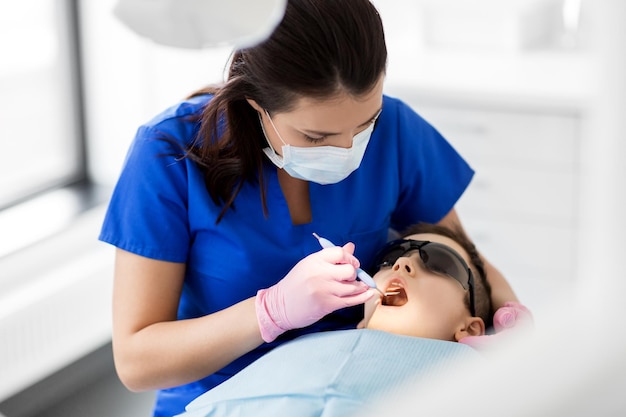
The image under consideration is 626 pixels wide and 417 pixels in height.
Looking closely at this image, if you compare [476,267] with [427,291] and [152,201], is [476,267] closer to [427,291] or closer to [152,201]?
[427,291]

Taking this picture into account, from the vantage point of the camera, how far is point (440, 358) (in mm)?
1315

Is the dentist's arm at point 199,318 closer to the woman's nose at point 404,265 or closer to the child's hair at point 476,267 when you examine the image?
the woman's nose at point 404,265

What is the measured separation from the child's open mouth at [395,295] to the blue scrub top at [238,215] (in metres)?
0.09

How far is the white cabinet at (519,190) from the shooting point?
2.69m

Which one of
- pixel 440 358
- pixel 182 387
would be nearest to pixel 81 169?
pixel 182 387

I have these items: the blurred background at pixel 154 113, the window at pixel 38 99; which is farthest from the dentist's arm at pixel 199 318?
the window at pixel 38 99

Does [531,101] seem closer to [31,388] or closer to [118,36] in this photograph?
[118,36]

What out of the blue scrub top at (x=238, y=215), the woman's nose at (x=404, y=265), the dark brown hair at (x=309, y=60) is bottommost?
the woman's nose at (x=404, y=265)

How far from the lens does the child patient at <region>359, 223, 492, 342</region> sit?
4.73 feet

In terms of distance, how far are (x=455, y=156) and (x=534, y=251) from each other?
3.90ft

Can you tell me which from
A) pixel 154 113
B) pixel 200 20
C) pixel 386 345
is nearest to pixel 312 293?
pixel 386 345

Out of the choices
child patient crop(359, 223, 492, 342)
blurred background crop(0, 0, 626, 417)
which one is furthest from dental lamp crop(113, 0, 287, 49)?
blurred background crop(0, 0, 626, 417)

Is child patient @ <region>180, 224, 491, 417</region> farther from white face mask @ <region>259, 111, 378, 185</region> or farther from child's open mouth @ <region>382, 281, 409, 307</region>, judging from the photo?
white face mask @ <region>259, 111, 378, 185</region>

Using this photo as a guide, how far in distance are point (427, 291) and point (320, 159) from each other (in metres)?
0.33
